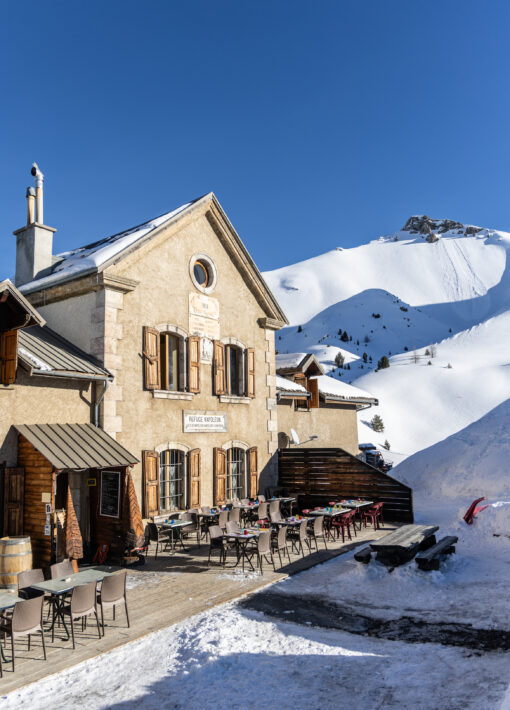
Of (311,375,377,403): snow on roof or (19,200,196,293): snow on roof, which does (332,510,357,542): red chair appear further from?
(311,375,377,403): snow on roof

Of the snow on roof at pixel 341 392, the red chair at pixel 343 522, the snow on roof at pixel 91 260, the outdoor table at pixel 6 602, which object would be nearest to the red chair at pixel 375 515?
the red chair at pixel 343 522

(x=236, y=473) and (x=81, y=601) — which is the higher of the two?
(x=236, y=473)

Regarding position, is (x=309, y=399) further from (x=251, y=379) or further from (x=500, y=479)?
(x=500, y=479)

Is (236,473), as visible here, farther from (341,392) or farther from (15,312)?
(341,392)

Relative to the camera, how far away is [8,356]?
33.3 ft

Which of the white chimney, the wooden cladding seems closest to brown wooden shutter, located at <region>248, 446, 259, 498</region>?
the wooden cladding

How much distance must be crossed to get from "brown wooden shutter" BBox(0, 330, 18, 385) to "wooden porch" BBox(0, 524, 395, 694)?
13.9 feet

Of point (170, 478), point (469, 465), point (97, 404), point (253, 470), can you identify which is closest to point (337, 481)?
point (253, 470)

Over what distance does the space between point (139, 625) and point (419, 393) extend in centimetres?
6784

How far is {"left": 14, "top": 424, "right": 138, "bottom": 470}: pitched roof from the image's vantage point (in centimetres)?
1015

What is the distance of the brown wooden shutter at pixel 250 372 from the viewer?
54.4 ft

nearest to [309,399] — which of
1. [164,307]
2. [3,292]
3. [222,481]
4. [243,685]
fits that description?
[222,481]

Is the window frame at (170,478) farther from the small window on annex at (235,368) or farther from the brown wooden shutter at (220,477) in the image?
the small window on annex at (235,368)

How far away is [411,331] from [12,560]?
116 metres
